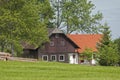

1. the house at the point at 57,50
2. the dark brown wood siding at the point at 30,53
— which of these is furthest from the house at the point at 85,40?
the dark brown wood siding at the point at 30,53

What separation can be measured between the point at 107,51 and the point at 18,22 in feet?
58.8

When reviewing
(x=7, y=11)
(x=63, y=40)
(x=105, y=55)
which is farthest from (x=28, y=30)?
(x=63, y=40)

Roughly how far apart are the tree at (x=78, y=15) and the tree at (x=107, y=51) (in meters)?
15.7

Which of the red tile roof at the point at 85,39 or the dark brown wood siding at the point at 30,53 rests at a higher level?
the red tile roof at the point at 85,39

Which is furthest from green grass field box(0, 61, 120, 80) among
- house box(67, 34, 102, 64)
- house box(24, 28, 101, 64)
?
house box(67, 34, 102, 64)

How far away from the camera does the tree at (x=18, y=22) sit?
59.8 m

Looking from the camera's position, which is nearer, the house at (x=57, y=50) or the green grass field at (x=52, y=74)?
the green grass field at (x=52, y=74)

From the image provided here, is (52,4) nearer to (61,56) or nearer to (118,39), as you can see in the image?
(61,56)

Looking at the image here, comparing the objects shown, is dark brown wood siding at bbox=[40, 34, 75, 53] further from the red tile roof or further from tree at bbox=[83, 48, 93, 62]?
the red tile roof

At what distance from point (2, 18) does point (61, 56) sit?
2993 cm

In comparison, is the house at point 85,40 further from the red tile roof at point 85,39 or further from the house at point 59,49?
the house at point 59,49

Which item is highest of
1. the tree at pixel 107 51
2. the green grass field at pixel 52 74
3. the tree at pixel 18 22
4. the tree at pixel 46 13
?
the tree at pixel 46 13

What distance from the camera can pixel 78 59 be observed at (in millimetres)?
89438

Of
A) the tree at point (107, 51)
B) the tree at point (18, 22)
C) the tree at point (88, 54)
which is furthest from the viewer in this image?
the tree at point (88, 54)
